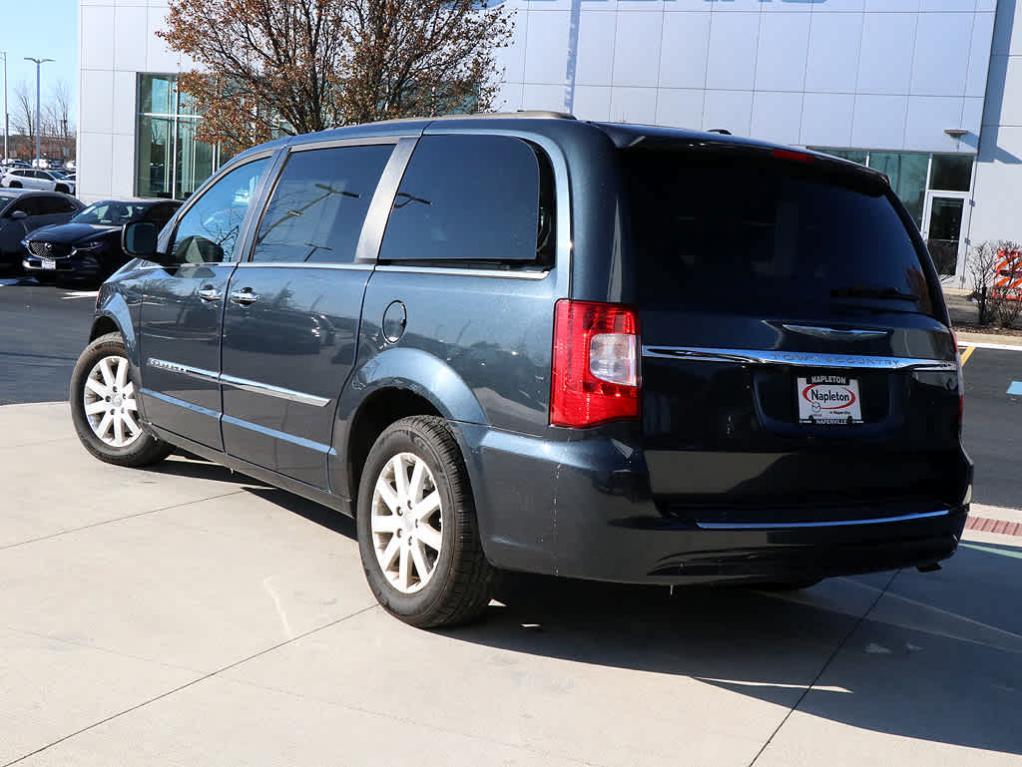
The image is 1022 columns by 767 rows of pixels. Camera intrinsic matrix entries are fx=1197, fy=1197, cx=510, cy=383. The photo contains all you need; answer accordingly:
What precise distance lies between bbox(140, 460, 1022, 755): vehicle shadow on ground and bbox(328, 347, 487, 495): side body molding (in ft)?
2.82

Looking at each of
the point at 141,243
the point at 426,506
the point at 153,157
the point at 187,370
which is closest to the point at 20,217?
the point at 141,243

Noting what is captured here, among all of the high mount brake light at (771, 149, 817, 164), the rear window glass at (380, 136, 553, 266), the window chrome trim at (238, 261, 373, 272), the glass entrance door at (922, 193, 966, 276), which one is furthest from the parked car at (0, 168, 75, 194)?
the high mount brake light at (771, 149, 817, 164)

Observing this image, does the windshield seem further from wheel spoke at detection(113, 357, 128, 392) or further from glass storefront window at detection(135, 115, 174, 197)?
glass storefront window at detection(135, 115, 174, 197)

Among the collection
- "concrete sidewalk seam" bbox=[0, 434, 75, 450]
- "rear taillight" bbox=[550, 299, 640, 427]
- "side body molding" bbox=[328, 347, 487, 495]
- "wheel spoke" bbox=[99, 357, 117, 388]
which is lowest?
"concrete sidewalk seam" bbox=[0, 434, 75, 450]

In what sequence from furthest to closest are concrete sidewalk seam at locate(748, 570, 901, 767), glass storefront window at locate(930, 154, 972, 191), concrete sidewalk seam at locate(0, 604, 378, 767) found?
glass storefront window at locate(930, 154, 972, 191) → concrete sidewalk seam at locate(748, 570, 901, 767) → concrete sidewalk seam at locate(0, 604, 378, 767)

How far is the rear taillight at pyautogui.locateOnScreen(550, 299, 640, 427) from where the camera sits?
3754 mm

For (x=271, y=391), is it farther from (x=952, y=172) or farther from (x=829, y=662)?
(x=952, y=172)

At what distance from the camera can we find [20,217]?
Answer: 2123 centimetres

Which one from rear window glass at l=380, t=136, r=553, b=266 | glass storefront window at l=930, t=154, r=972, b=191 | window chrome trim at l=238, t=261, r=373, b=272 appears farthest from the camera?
glass storefront window at l=930, t=154, r=972, b=191

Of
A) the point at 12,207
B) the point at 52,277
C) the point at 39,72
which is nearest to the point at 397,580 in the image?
the point at 52,277

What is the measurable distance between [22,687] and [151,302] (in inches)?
116

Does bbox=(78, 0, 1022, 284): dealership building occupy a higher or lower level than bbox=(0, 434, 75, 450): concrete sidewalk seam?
higher

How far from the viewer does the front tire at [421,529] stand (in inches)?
165

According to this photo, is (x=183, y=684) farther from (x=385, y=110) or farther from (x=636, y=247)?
(x=385, y=110)
